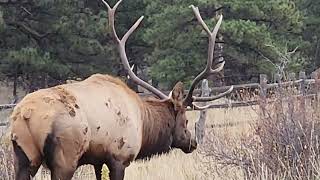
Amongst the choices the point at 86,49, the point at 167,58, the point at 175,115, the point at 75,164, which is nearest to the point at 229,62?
the point at 167,58

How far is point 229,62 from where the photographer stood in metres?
23.3

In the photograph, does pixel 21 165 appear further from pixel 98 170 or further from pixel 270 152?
pixel 270 152

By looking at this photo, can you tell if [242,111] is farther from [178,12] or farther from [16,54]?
[16,54]

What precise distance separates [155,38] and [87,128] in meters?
15.5

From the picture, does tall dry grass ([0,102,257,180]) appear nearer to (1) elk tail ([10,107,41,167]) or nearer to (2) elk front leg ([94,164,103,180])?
(2) elk front leg ([94,164,103,180])

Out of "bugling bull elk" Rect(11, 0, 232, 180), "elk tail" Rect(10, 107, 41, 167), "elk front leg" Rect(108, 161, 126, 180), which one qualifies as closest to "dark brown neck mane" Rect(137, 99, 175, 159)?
"bugling bull elk" Rect(11, 0, 232, 180)

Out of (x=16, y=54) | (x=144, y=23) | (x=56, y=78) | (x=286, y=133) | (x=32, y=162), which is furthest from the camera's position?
(x=144, y=23)

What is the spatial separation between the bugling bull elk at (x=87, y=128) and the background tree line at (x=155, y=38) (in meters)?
13.0

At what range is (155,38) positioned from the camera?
21.5 m

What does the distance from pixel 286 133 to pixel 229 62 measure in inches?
635

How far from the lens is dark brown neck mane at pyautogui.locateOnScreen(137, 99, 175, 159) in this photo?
7.41 m

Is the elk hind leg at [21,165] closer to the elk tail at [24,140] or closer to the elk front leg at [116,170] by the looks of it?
the elk tail at [24,140]

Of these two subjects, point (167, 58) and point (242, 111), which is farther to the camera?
point (167, 58)

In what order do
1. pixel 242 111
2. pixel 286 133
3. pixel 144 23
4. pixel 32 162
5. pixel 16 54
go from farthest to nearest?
pixel 144 23 < pixel 16 54 < pixel 242 111 < pixel 286 133 < pixel 32 162
